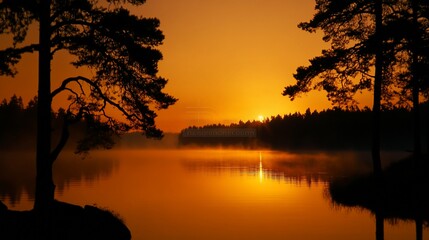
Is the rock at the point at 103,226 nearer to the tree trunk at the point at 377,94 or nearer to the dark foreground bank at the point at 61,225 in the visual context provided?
the dark foreground bank at the point at 61,225

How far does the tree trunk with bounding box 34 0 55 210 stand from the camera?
54.1 ft

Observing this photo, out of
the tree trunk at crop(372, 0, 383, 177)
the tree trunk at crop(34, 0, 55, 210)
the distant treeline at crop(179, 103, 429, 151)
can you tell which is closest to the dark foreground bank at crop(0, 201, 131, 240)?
the tree trunk at crop(34, 0, 55, 210)

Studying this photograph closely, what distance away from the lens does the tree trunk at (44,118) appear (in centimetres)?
1650

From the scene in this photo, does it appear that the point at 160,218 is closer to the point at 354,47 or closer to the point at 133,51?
the point at 133,51

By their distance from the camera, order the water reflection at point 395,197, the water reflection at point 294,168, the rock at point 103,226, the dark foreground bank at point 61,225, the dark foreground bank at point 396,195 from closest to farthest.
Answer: the dark foreground bank at point 61,225 → the rock at point 103,226 → the water reflection at point 395,197 → the dark foreground bank at point 396,195 → the water reflection at point 294,168

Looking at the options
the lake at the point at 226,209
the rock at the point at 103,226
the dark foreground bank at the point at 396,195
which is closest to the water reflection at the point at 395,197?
the dark foreground bank at the point at 396,195

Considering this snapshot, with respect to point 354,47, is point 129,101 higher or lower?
lower

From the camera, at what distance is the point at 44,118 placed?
16.5 meters

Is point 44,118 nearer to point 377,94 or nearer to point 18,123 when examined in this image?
point 377,94

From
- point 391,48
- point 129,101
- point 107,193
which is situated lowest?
point 107,193

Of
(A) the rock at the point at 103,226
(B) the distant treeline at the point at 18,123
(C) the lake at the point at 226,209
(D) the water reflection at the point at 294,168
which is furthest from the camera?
(B) the distant treeline at the point at 18,123

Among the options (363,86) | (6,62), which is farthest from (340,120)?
(6,62)

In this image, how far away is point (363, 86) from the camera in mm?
23156

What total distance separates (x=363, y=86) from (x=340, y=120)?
128811 mm
